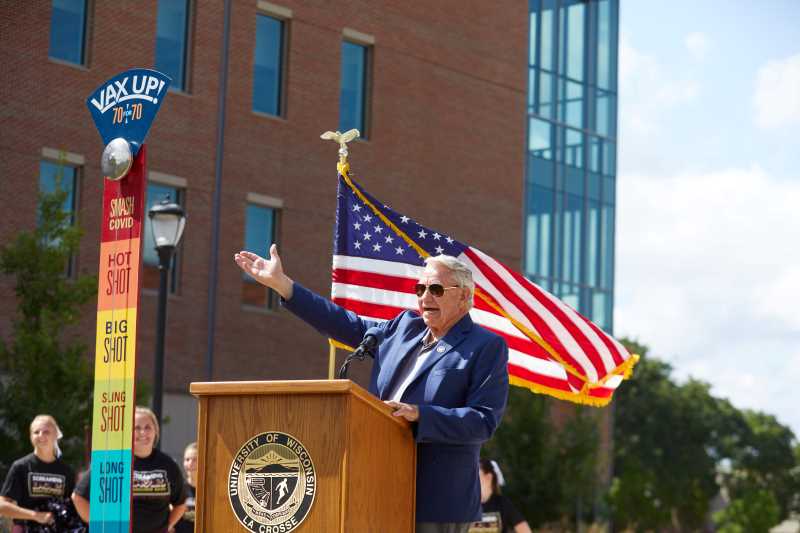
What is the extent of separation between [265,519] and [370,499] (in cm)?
39

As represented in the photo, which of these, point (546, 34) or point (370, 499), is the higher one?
point (546, 34)

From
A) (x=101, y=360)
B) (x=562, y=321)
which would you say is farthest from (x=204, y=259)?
(x=101, y=360)

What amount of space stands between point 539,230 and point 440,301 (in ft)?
110

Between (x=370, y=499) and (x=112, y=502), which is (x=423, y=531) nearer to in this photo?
(x=370, y=499)

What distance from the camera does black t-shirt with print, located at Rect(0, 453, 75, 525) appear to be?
37.7ft

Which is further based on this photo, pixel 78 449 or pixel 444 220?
pixel 444 220

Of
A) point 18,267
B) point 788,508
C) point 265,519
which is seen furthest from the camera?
point 788,508

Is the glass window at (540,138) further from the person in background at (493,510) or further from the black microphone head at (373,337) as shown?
the black microphone head at (373,337)

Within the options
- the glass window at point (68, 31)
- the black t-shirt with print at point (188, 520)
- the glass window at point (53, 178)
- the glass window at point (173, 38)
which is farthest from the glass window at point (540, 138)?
the black t-shirt with print at point (188, 520)

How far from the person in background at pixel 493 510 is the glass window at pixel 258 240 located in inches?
647

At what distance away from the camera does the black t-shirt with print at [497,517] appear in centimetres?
1244

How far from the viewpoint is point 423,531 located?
5.43 m

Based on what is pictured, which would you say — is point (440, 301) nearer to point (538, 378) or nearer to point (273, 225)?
point (538, 378)

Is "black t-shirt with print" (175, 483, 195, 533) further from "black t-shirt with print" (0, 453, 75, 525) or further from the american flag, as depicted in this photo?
the american flag
